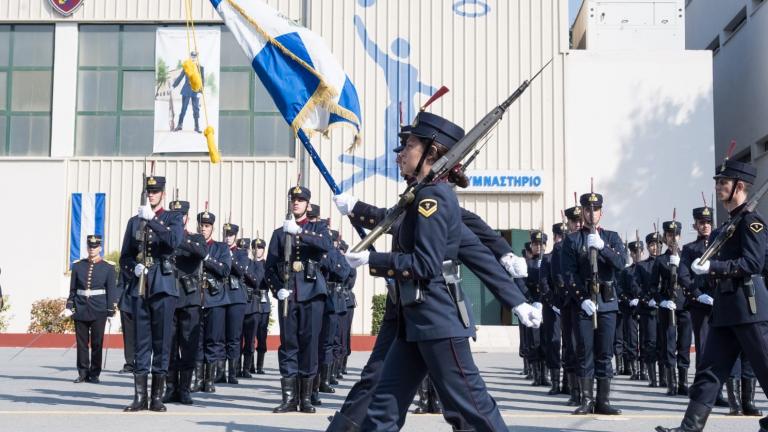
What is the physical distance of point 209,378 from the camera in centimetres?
1193

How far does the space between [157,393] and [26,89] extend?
18.7 m

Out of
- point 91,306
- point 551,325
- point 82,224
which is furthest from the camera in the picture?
point 82,224

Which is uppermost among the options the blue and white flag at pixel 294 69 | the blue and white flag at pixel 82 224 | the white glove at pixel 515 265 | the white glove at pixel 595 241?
the blue and white flag at pixel 294 69

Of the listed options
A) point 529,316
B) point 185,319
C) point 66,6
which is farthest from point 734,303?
point 66,6

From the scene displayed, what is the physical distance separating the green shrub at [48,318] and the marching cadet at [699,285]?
15717 millimetres

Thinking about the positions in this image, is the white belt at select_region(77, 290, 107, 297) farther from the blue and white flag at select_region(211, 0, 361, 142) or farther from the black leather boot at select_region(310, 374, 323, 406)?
the blue and white flag at select_region(211, 0, 361, 142)

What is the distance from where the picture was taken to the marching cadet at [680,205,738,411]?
402 inches

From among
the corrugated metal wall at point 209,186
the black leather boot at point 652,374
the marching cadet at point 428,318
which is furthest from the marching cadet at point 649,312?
the corrugated metal wall at point 209,186

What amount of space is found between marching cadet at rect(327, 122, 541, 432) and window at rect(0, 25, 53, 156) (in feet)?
68.2

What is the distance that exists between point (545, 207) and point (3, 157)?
45.2 feet

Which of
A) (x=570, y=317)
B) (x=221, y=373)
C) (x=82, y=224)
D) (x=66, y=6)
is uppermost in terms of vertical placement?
(x=66, y=6)

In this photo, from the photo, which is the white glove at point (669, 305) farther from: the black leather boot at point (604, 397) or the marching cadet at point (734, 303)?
the marching cadet at point (734, 303)

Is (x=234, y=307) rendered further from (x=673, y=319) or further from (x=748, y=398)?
(x=748, y=398)

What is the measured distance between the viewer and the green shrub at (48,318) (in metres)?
22.8
